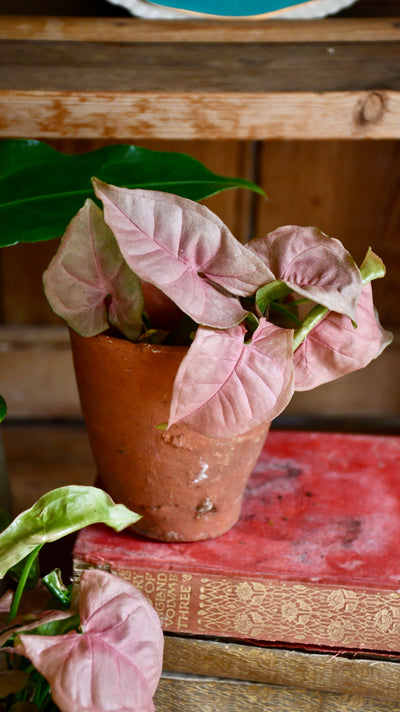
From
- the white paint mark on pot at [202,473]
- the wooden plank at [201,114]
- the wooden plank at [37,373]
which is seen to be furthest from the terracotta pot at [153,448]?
the wooden plank at [37,373]

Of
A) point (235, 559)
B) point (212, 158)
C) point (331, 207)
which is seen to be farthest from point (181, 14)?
point (235, 559)

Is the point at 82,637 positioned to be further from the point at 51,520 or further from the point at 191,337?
the point at 191,337

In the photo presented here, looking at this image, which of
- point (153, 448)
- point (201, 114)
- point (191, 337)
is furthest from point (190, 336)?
point (201, 114)

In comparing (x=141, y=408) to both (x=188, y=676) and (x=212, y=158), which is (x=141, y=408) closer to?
A: (x=188, y=676)

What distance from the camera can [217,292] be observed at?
530 mm

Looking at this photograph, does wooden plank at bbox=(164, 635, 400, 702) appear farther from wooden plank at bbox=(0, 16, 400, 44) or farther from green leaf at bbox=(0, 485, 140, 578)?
wooden plank at bbox=(0, 16, 400, 44)

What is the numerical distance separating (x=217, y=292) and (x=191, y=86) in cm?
27

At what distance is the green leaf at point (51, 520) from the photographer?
51cm

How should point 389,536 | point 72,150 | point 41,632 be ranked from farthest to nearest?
point 72,150 → point 389,536 → point 41,632

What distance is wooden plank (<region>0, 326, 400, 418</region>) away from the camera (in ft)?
3.98

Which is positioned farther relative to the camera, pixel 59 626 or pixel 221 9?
pixel 221 9

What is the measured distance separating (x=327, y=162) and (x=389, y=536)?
2.06ft

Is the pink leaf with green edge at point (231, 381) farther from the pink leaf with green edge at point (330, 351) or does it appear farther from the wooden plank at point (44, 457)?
the wooden plank at point (44, 457)

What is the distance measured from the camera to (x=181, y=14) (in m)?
0.80
